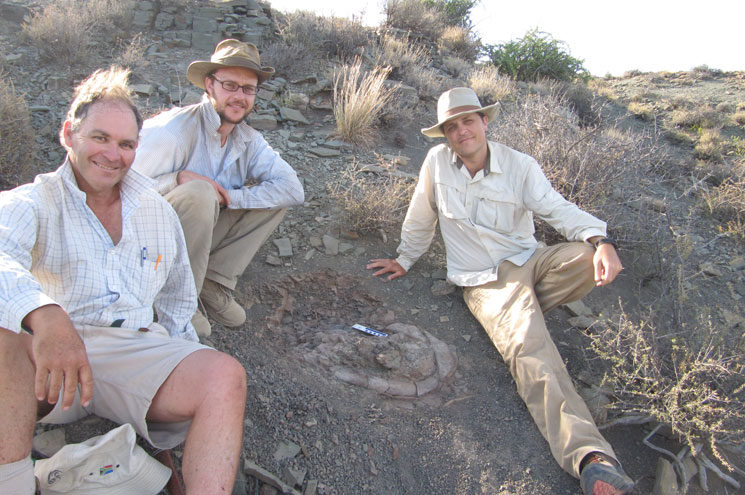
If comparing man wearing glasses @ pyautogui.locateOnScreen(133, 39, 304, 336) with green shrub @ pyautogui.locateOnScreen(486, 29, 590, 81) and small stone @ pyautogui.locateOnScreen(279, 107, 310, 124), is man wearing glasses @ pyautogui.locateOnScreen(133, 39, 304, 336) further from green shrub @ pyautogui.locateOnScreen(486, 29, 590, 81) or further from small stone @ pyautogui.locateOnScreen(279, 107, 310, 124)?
green shrub @ pyautogui.locateOnScreen(486, 29, 590, 81)

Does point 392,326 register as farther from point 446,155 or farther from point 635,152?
point 635,152

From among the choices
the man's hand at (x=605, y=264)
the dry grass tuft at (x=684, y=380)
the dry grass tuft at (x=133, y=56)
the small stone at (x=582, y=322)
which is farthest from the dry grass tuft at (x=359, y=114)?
the dry grass tuft at (x=684, y=380)

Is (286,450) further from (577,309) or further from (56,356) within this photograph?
(577,309)

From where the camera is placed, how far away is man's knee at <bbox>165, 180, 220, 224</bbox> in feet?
9.35

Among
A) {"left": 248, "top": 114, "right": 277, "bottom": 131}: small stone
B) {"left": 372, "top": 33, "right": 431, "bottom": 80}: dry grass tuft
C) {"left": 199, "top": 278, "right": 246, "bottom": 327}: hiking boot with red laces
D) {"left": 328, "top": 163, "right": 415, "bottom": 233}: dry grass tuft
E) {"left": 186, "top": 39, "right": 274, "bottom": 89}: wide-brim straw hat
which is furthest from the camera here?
{"left": 372, "top": 33, "right": 431, "bottom": 80}: dry grass tuft

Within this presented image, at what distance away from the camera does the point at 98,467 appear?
5.85ft

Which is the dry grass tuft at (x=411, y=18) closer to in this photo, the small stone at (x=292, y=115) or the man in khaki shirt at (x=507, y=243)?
the small stone at (x=292, y=115)

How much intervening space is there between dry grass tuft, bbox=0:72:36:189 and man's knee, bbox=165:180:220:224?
197 centimetres

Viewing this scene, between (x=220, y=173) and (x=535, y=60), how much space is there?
29.8 feet

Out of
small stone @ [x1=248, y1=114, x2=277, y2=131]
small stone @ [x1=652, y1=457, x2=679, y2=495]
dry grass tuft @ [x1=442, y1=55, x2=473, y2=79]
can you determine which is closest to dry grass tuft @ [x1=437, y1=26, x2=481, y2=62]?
dry grass tuft @ [x1=442, y1=55, x2=473, y2=79]

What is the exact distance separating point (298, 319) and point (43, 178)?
82.8 inches

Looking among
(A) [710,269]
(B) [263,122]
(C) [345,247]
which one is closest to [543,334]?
(C) [345,247]

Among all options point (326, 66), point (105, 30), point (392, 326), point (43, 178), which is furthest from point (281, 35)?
point (43, 178)

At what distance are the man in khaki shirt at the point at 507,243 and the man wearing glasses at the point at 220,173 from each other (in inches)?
43.3
